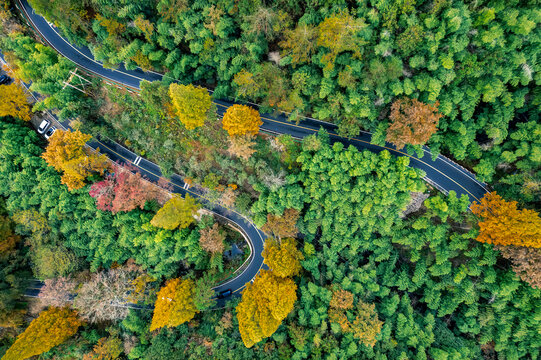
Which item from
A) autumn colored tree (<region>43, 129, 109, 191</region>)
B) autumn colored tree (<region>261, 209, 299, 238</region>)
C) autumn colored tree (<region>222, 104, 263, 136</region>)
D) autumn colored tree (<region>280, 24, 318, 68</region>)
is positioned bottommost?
autumn colored tree (<region>43, 129, 109, 191</region>)

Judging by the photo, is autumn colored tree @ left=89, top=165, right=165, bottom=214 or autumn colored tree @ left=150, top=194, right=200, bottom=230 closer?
autumn colored tree @ left=150, top=194, right=200, bottom=230

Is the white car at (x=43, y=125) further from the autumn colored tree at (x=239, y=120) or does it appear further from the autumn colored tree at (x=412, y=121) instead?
the autumn colored tree at (x=412, y=121)

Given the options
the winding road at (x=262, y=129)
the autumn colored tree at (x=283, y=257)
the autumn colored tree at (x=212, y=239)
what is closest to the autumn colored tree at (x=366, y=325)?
the autumn colored tree at (x=283, y=257)

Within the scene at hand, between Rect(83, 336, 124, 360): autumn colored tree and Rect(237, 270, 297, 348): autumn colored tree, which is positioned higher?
Rect(237, 270, 297, 348): autumn colored tree

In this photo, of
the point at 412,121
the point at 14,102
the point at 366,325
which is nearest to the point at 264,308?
the point at 366,325

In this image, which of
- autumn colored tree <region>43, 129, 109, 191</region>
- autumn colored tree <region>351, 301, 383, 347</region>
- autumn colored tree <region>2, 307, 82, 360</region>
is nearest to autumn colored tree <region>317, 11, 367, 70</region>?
autumn colored tree <region>351, 301, 383, 347</region>

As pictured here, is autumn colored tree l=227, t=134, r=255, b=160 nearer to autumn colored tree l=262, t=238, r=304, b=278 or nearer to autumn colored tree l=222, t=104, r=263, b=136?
autumn colored tree l=222, t=104, r=263, b=136
